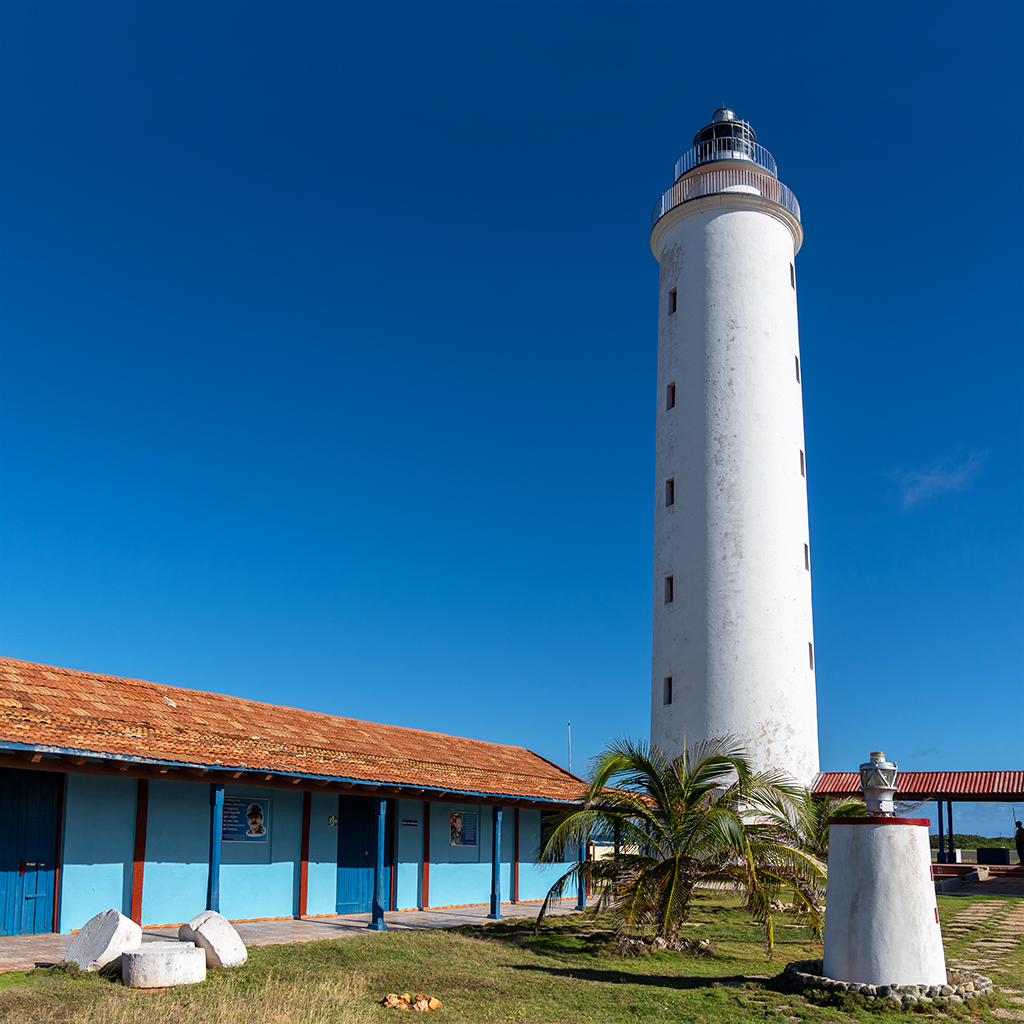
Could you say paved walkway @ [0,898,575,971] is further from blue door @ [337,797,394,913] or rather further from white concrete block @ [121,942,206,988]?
white concrete block @ [121,942,206,988]

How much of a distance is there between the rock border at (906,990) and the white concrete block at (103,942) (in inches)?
294

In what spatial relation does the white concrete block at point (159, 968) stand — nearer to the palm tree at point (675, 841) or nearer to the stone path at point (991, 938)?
the palm tree at point (675, 841)

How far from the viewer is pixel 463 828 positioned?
2064 centimetres

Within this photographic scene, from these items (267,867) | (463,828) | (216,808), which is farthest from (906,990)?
(463,828)

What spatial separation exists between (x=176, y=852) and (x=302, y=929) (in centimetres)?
226

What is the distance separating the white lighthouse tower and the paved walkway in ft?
24.1

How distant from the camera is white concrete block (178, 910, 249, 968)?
11.5 m

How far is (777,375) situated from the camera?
28047 millimetres

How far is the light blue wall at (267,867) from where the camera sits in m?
15.9

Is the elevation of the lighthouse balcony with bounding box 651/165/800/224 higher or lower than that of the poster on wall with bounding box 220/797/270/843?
higher

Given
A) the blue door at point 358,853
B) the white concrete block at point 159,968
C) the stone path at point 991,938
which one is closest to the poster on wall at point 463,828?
the blue door at point 358,853

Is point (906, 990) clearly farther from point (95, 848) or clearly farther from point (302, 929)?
point (95, 848)

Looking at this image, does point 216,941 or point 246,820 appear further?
point 246,820

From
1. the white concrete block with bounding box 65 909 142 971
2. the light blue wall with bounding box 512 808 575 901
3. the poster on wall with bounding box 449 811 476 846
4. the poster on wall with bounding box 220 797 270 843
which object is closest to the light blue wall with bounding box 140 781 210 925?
the poster on wall with bounding box 220 797 270 843
